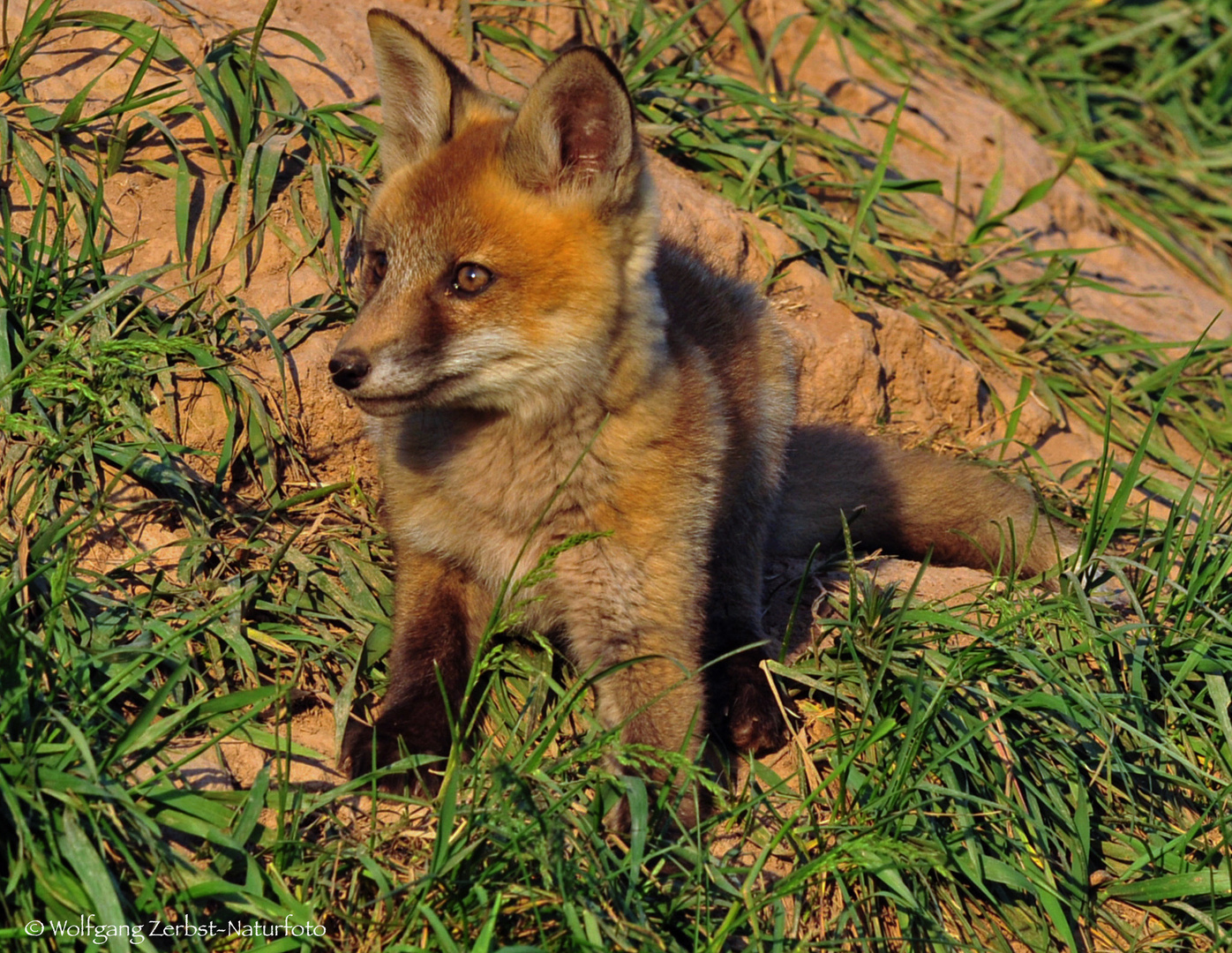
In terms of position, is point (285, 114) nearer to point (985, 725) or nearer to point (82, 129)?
point (82, 129)

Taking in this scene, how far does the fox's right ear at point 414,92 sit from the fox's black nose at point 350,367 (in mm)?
745

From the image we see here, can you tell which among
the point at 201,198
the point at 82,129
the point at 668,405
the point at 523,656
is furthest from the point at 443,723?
the point at 82,129

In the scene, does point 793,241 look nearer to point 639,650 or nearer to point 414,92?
point 414,92

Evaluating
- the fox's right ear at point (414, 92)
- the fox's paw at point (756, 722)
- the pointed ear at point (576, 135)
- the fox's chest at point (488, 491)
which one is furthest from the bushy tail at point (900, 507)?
the fox's right ear at point (414, 92)

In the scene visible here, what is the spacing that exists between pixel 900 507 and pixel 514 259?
1721 millimetres

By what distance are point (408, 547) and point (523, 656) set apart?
0.40 metres

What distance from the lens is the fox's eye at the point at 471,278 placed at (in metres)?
2.56

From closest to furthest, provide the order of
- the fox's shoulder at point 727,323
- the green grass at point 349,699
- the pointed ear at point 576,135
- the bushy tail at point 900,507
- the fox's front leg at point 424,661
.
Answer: the green grass at point 349,699, the pointed ear at point 576,135, the fox's front leg at point 424,661, the fox's shoulder at point 727,323, the bushy tail at point 900,507

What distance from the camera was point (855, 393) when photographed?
175 inches

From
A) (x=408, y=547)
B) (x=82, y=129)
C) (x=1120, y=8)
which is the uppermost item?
(x=1120, y=8)

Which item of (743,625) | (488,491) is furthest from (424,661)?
(743,625)

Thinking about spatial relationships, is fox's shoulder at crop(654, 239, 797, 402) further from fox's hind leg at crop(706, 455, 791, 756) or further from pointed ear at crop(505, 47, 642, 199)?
pointed ear at crop(505, 47, 642, 199)

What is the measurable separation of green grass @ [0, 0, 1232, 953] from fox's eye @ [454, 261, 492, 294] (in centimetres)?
73

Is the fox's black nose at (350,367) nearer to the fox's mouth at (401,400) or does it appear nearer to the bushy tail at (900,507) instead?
the fox's mouth at (401,400)
